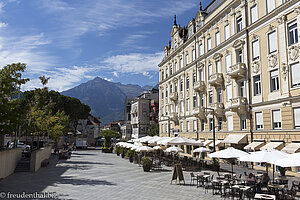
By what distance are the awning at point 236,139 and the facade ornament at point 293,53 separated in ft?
30.9

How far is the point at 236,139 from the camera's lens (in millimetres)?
27641

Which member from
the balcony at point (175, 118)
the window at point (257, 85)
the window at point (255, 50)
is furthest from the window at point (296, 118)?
the balcony at point (175, 118)

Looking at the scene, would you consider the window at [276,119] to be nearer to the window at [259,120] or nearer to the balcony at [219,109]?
the window at [259,120]

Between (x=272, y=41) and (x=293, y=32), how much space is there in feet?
7.93

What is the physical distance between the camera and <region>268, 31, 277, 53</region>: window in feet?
78.4

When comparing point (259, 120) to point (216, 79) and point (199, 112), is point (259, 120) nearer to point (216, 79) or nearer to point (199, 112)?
point (216, 79)

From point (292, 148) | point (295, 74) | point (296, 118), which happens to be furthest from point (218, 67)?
point (292, 148)

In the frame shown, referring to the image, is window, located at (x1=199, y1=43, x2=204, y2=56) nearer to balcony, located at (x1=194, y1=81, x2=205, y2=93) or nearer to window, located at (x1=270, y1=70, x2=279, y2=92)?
balcony, located at (x1=194, y1=81, x2=205, y2=93)

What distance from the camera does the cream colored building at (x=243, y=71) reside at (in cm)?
2212

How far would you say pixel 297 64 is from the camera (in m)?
21.3

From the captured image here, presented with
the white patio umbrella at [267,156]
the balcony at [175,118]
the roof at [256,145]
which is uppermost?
the balcony at [175,118]

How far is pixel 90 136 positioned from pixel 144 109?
123 feet

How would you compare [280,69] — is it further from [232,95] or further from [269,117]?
[232,95]

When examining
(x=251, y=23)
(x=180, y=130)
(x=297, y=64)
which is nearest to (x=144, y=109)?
(x=180, y=130)
